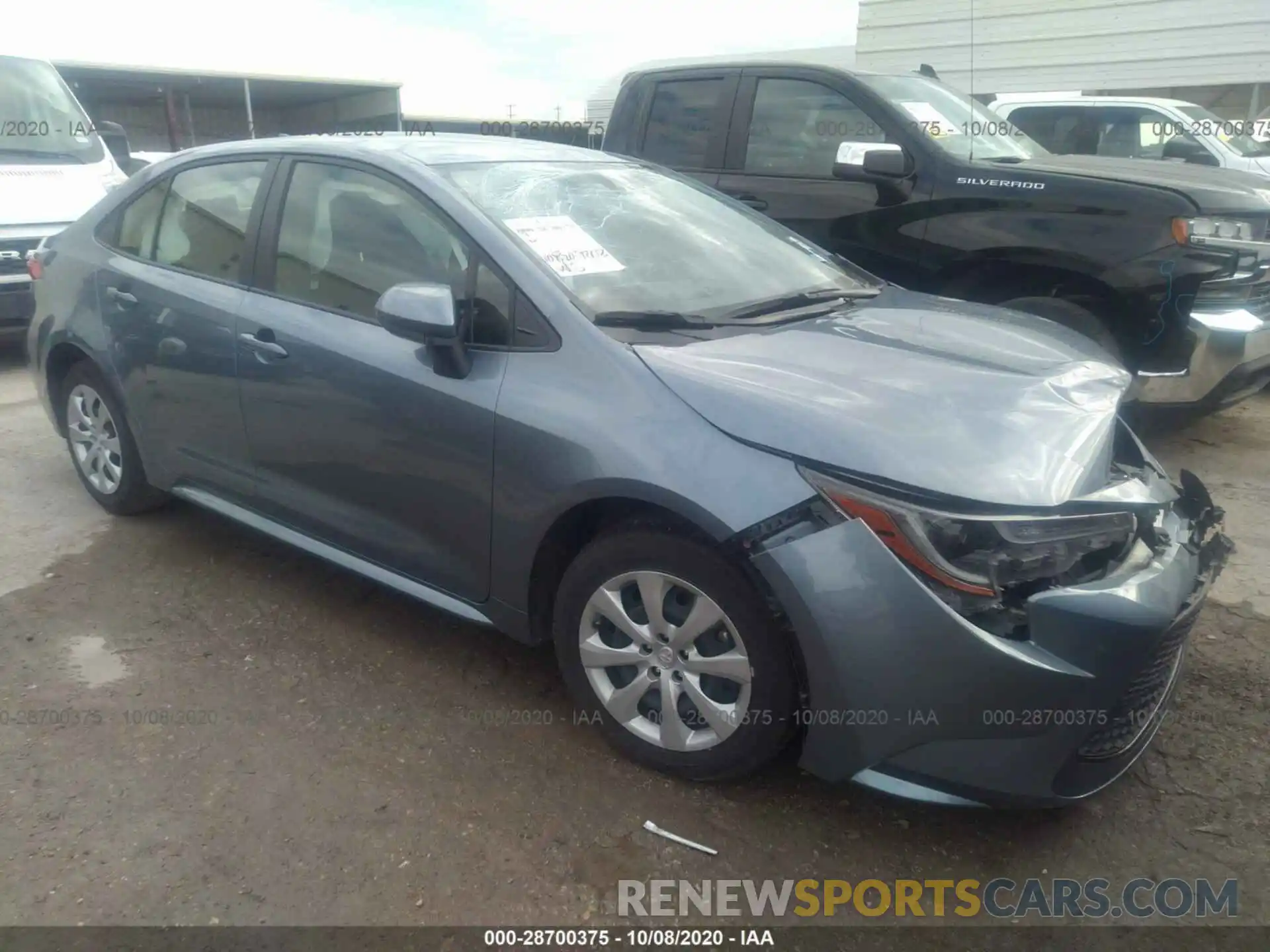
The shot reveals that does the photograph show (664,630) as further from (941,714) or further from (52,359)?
(52,359)

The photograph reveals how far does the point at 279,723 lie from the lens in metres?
2.86

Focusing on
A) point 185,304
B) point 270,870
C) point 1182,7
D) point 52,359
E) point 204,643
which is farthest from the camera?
point 1182,7

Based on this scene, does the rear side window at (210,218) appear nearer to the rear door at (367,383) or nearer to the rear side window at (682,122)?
the rear door at (367,383)

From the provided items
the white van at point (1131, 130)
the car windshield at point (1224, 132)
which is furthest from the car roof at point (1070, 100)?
the car windshield at point (1224, 132)

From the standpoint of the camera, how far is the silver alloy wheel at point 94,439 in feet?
13.6

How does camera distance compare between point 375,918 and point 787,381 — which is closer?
point 375,918

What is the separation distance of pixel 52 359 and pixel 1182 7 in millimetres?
12082

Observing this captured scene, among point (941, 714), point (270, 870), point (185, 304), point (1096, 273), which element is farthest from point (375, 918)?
point (1096, 273)

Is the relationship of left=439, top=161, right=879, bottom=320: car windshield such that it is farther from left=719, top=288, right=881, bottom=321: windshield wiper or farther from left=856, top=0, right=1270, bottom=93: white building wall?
left=856, top=0, right=1270, bottom=93: white building wall

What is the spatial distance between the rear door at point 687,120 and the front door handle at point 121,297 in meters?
2.90

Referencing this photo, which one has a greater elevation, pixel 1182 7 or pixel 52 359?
pixel 1182 7

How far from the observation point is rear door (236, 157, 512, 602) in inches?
108

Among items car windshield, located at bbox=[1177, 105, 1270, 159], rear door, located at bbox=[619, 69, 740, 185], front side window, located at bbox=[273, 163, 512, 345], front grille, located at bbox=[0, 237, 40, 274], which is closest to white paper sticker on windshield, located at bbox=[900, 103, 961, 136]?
rear door, located at bbox=[619, 69, 740, 185]

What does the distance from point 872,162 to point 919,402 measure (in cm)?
284
